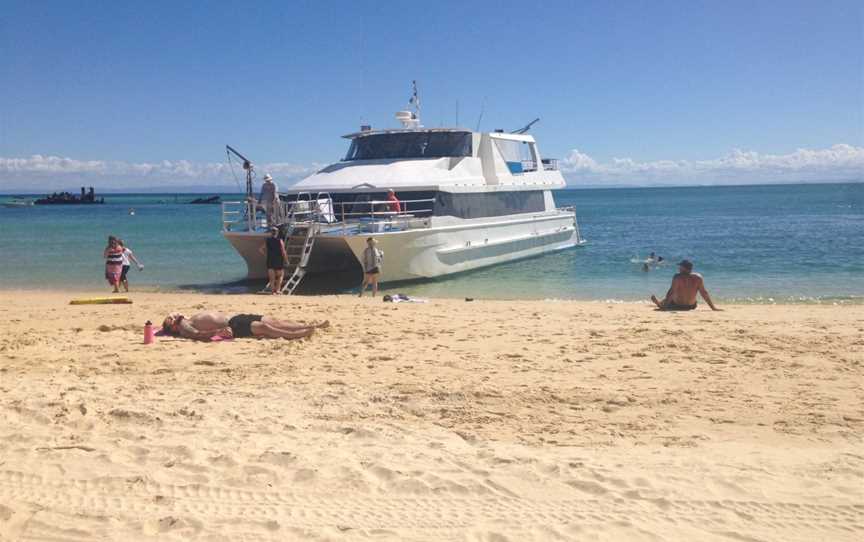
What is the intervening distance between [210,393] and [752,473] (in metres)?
4.29

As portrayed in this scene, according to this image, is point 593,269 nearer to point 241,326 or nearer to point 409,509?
point 241,326

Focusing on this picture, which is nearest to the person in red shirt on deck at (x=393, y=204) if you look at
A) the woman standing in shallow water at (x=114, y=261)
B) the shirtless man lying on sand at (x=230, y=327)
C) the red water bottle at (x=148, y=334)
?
the woman standing in shallow water at (x=114, y=261)

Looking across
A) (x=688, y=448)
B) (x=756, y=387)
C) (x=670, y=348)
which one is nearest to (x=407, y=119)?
(x=670, y=348)

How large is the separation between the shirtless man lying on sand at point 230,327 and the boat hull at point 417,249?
7007mm

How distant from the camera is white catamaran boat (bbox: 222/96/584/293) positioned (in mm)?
16891

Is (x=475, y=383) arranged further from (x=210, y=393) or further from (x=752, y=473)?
(x=752, y=473)

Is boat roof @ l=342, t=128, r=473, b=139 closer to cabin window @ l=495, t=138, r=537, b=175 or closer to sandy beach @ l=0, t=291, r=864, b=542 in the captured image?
cabin window @ l=495, t=138, r=537, b=175

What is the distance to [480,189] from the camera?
→ 801 inches

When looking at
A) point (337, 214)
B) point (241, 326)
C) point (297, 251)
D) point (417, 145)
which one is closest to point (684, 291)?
point (241, 326)

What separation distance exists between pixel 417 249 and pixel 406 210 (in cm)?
122

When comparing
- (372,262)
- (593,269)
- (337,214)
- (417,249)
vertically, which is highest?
(337,214)

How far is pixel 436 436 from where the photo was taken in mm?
5504

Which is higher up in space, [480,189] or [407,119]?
[407,119]

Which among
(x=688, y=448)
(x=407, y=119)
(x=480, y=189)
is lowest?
(x=688, y=448)
